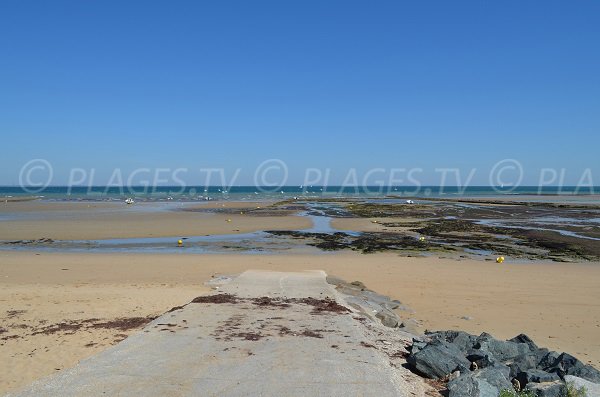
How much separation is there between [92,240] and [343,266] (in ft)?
51.9

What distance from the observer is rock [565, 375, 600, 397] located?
579 cm

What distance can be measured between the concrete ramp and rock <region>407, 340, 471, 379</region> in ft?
0.83

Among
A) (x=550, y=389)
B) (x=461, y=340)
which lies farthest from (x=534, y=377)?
(x=461, y=340)

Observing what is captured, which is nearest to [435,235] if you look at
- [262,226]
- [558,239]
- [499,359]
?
[558,239]

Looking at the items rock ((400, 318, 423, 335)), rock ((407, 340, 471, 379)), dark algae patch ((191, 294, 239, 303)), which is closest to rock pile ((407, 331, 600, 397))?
→ rock ((407, 340, 471, 379))

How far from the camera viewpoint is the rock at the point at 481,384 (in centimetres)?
564

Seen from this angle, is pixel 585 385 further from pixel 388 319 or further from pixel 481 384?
pixel 388 319

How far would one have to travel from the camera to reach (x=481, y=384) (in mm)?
5781

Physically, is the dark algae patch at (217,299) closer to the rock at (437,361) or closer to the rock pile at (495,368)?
the rock pile at (495,368)

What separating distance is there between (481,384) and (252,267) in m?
13.6

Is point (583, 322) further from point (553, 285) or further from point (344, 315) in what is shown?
point (344, 315)

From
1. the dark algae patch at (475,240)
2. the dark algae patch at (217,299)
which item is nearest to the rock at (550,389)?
the dark algae patch at (217,299)

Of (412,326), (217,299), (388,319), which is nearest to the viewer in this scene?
(388,319)

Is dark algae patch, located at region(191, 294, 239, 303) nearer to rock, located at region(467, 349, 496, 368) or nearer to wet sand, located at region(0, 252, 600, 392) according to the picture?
wet sand, located at region(0, 252, 600, 392)
